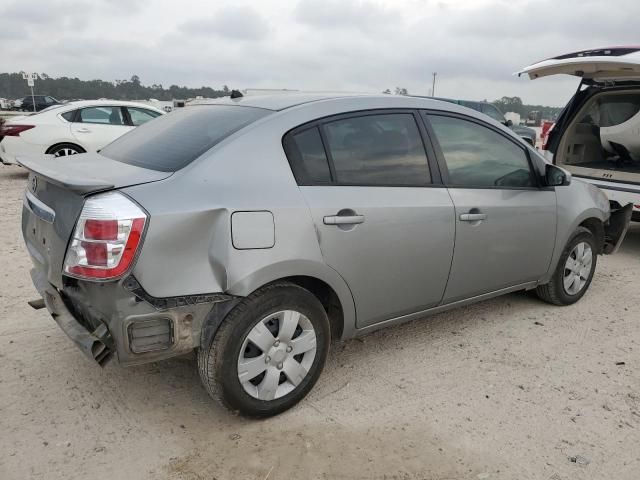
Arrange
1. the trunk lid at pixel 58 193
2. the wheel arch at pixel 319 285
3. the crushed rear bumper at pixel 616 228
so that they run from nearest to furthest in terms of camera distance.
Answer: the trunk lid at pixel 58 193
the wheel arch at pixel 319 285
the crushed rear bumper at pixel 616 228

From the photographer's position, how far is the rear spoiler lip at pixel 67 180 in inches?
89.8

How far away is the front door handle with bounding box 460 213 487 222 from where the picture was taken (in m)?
3.27

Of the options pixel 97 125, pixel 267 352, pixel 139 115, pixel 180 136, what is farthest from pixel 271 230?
pixel 139 115

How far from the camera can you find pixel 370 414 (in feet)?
9.20

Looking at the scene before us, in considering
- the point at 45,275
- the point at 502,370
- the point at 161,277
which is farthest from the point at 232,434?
the point at 502,370

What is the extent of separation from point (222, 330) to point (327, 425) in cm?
78

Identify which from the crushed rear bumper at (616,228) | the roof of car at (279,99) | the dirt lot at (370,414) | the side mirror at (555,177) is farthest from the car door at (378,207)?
the crushed rear bumper at (616,228)

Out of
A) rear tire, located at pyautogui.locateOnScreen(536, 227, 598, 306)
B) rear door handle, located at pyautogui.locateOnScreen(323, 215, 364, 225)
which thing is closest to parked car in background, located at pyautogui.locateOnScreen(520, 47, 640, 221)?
rear tire, located at pyautogui.locateOnScreen(536, 227, 598, 306)

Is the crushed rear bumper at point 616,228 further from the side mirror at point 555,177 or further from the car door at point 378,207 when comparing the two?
the car door at point 378,207

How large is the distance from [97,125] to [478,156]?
26.1ft

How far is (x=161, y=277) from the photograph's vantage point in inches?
89.9

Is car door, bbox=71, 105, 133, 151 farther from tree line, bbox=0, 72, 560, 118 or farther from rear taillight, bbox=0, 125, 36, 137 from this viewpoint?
tree line, bbox=0, 72, 560, 118

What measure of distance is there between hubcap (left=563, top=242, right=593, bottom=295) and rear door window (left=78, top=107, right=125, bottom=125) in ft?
27.3

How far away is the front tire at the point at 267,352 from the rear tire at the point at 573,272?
232 centimetres
